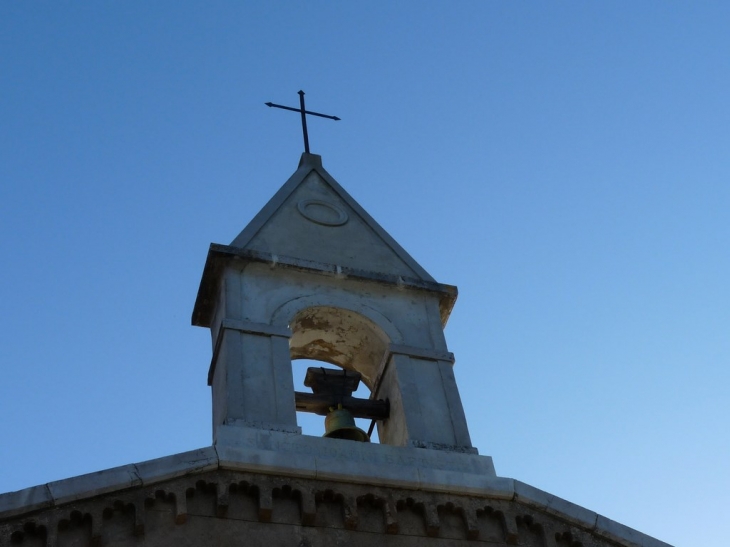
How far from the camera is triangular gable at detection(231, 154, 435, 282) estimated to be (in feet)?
39.0

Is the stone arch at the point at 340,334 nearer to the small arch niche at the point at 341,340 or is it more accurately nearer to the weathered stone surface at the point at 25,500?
the small arch niche at the point at 341,340

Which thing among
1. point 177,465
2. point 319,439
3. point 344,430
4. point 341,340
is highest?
point 341,340

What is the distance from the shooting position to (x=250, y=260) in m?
11.3

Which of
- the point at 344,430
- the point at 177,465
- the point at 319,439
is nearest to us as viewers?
the point at 177,465

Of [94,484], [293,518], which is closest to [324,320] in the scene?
[293,518]

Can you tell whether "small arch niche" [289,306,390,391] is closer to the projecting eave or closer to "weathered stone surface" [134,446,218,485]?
the projecting eave

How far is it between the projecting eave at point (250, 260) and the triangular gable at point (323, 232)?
0.69 feet

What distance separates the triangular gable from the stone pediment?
111 inches

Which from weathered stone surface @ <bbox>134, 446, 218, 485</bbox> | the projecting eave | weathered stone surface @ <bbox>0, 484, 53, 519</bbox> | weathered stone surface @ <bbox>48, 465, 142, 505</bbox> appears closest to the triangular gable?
the projecting eave

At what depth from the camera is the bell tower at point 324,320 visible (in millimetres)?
10188

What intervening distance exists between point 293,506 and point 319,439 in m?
0.93

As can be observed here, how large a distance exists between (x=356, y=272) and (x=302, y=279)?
0.59 metres

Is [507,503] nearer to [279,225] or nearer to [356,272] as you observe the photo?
[356,272]

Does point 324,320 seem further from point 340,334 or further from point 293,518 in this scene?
point 293,518
